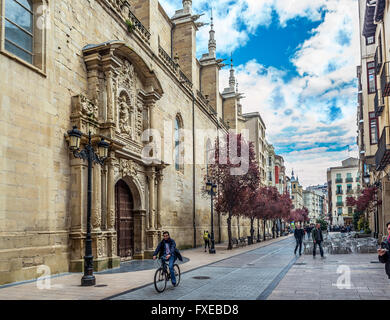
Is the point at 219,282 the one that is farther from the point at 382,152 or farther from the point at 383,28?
the point at 383,28

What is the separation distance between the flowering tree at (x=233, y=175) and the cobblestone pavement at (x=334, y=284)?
12.1 m

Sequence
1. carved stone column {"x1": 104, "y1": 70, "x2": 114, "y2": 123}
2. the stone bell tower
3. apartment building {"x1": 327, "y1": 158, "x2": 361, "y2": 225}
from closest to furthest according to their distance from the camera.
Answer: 1. carved stone column {"x1": 104, "y1": 70, "x2": 114, "y2": 123}
2. the stone bell tower
3. apartment building {"x1": 327, "y1": 158, "x2": 361, "y2": 225}

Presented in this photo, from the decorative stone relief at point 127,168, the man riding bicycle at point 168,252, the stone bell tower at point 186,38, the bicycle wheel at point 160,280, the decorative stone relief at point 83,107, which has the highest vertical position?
the stone bell tower at point 186,38

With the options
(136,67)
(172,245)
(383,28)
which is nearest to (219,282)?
(172,245)

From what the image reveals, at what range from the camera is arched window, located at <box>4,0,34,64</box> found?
38.2 feet

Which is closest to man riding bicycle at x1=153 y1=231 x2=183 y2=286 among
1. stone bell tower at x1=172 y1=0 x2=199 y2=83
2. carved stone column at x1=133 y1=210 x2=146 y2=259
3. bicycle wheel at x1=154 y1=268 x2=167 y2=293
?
bicycle wheel at x1=154 y1=268 x2=167 y2=293

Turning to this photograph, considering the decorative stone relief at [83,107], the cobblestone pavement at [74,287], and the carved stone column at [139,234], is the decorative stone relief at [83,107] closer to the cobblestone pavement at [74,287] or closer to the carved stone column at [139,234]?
the cobblestone pavement at [74,287]

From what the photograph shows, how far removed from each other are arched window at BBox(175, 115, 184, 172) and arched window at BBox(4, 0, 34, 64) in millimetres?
14807

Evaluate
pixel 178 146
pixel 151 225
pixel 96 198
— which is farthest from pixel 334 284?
pixel 178 146

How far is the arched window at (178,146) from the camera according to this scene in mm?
26672

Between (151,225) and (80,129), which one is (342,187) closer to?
(151,225)

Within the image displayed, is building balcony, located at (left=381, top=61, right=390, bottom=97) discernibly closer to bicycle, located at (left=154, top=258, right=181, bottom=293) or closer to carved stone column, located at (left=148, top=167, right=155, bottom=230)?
carved stone column, located at (left=148, top=167, right=155, bottom=230)

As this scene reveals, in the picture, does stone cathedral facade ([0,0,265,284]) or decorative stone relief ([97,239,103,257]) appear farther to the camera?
decorative stone relief ([97,239,103,257])

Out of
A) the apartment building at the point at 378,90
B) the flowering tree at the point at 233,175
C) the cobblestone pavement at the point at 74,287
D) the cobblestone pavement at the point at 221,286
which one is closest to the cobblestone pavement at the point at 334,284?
the cobblestone pavement at the point at 221,286
